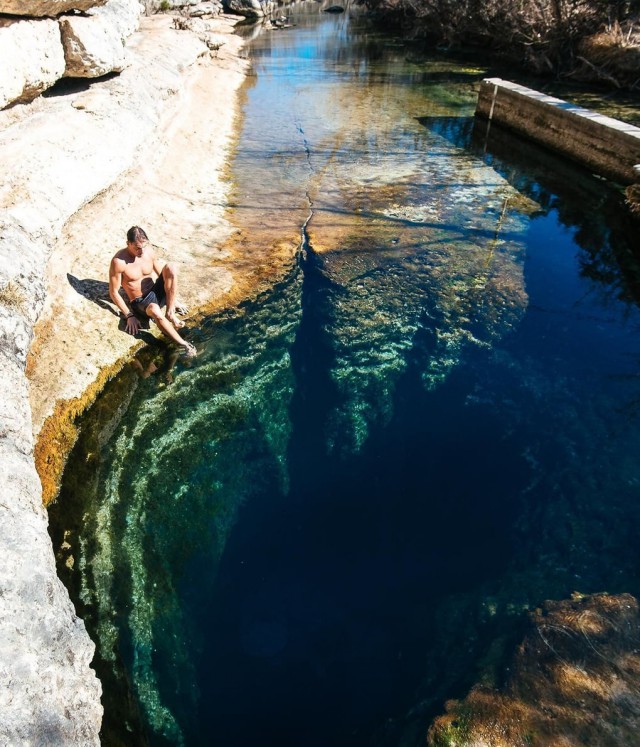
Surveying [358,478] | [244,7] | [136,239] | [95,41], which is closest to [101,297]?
[136,239]

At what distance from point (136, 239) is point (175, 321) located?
1.05 meters

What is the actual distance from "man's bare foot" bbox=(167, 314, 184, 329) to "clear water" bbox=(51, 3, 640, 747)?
0.87ft

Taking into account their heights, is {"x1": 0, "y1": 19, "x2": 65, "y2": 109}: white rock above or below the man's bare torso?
above

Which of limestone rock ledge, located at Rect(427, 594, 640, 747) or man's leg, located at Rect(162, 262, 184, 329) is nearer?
limestone rock ledge, located at Rect(427, 594, 640, 747)

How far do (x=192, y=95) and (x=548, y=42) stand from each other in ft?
34.0

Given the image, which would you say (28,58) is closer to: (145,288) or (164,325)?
(145,288)

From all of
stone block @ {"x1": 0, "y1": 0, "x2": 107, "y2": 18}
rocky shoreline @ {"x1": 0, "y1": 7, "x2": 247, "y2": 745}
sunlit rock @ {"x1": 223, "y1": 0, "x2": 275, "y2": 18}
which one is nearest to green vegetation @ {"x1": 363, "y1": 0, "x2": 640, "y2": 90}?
rocky shoreline @ {"x1": 0, "y1": 7, "x2": 247, "y2": 745}

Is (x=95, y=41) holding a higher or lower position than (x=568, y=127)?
higher

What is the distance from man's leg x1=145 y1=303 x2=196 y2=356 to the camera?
18.0 ft

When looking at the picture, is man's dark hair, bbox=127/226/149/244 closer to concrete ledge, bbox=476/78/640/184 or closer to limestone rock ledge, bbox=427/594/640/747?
limestone rock ledge, bbox=427/594/640/747

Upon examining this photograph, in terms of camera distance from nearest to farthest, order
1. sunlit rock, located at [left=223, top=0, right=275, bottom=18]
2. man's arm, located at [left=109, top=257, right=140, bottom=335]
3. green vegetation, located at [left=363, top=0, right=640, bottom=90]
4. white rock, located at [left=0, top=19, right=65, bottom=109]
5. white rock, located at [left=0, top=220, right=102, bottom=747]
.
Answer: white rock, located at [left=0, top=220, right=102, bottom=747], man's arm, located at [left=109, top=257, right=140, bottom=335], white rock, located at [left=0, top=19, right=65, bottom=109], green vegetation, located at [left=363, top=0, right=640, bottom=90], sunlit rock, located at [left=223, top=0, right=275, bottom=18]

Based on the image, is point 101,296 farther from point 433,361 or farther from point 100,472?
point 433,361

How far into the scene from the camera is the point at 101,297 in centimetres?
566

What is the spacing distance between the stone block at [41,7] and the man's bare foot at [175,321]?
372 centimetres
